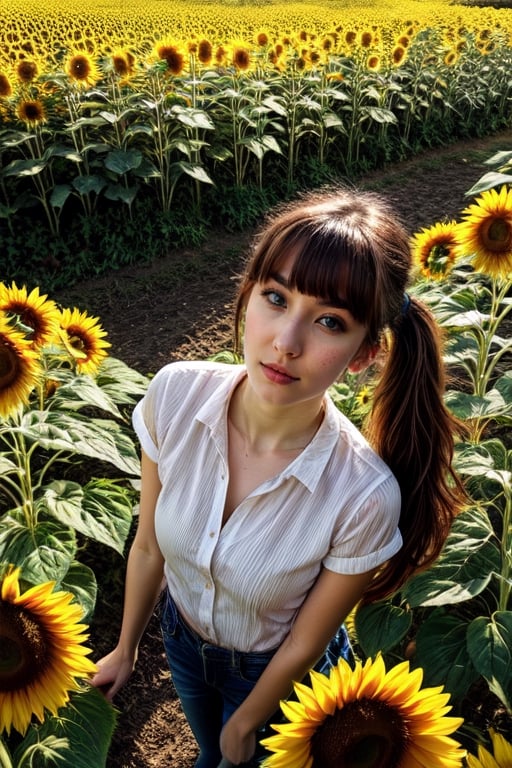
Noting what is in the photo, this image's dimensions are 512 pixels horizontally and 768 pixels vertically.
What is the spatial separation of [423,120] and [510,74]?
5.81 feet

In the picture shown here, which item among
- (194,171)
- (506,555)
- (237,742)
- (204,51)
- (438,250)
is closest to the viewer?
(237,742)

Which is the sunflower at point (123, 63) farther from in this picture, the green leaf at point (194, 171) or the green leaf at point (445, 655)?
the green leaf at point (445, 655)

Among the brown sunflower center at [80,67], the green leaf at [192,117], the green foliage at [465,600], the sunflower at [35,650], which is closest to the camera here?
the sunflower at [35,650]

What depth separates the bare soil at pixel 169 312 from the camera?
2014 millimetres

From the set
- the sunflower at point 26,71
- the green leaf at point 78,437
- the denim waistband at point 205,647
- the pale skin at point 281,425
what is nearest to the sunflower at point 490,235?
the pale skin at point 281,425

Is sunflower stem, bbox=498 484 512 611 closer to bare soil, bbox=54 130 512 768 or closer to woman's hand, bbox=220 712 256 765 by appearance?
woman's hand, bbox=220 712 256 765

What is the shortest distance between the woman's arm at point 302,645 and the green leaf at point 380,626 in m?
0.42

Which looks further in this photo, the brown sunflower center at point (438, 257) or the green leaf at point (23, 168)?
the green leaf at point (23, 168)

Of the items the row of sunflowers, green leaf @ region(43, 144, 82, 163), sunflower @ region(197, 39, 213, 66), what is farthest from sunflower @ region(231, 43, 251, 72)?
Answer: the row of sunflowers

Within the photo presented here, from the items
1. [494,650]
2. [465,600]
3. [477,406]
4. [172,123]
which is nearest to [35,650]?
[494,650]

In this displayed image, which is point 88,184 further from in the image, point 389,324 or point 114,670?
point 389,324

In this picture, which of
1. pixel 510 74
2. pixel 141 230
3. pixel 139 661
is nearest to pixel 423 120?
A: pixel 510 74

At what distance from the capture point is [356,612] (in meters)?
1.66

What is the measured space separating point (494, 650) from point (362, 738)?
0.92 m
